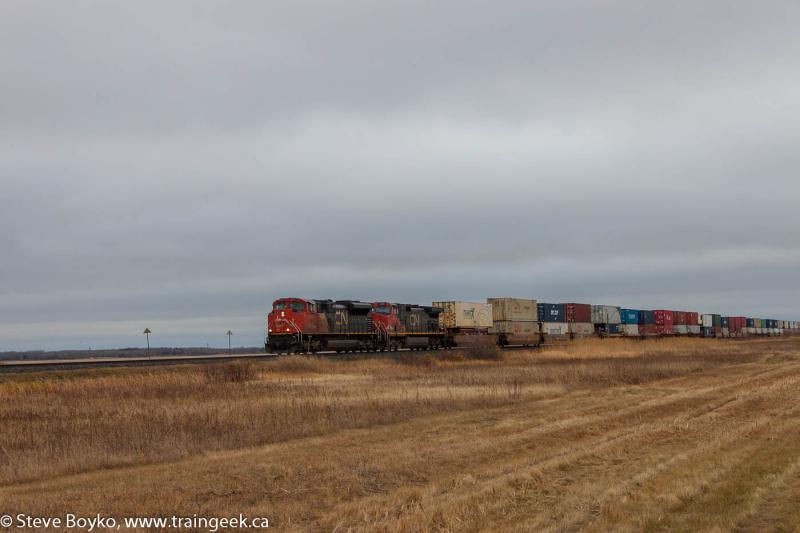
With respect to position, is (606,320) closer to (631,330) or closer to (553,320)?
(631,330)

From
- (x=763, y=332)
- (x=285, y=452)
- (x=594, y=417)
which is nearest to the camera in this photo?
(x=285, y=452)

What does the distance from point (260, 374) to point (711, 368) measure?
2509cm

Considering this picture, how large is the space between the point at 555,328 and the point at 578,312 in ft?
18.1

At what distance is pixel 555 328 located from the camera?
7806cm

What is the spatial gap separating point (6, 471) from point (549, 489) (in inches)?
400

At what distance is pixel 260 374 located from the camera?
34.8 meters

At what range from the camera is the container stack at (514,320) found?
68.9 m

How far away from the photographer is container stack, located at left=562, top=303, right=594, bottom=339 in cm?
8069

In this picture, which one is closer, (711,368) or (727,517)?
(727,517)

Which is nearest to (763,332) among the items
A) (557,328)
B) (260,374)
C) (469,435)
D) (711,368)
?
(557,328)

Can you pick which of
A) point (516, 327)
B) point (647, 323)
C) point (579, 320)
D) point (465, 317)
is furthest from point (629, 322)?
point (465, 317)

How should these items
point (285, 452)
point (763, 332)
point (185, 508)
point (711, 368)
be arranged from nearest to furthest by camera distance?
point (185, 508), point (285, 452), point (711, 368), point (763, 332)

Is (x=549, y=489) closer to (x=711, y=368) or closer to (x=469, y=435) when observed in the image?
(x=469, y=435)

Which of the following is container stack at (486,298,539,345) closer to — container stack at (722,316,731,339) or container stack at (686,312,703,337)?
container stack at (686,312,703,337)
